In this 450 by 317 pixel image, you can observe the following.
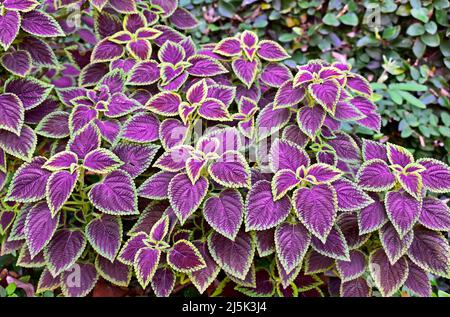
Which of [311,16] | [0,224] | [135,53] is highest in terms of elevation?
[135,53]

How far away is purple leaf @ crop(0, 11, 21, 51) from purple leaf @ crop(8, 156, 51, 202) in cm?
35

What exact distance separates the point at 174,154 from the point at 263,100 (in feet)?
1.44

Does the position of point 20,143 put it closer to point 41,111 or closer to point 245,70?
point 41,111

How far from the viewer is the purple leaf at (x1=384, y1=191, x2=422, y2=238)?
130 cm

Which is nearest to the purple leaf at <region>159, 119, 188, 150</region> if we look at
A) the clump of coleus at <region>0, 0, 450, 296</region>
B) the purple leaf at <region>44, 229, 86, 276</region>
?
the clump of coleus at <region>0, 0, 450, 296</region>

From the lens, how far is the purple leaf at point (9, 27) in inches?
58.2

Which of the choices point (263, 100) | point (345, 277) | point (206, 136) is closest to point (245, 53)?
point (263, 100)

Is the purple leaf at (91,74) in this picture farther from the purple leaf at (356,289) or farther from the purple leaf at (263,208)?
the purple leaf at (356,289)

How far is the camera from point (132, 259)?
139cm

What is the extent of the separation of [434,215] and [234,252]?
537 mm

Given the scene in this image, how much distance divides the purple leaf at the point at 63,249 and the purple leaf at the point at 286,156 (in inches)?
22.5

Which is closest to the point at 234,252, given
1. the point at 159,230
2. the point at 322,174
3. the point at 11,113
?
the point at 159,230

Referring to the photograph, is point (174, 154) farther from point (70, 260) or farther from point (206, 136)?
point (70, 260)

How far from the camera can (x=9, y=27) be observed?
4.93 ft
